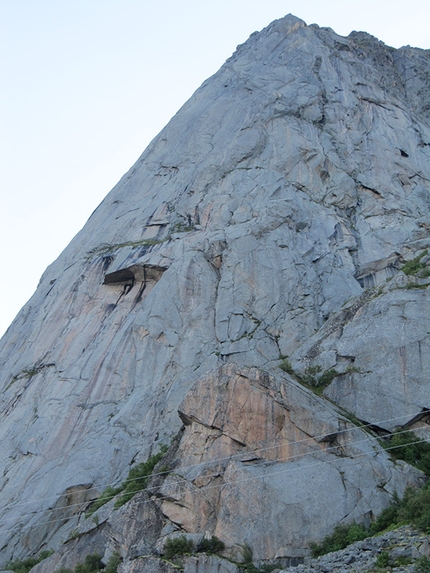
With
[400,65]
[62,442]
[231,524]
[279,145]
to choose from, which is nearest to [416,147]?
[279,145]

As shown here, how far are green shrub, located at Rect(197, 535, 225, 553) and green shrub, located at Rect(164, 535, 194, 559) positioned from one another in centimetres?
31

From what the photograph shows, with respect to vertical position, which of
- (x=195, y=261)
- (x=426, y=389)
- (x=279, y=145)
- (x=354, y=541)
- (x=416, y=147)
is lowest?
(x=354, y=541)

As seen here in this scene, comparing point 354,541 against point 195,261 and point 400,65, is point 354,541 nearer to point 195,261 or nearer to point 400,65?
point 195,261

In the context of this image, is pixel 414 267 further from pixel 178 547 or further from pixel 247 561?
pixel 178 547

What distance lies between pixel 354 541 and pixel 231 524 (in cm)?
438

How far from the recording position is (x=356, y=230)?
46.7 metres

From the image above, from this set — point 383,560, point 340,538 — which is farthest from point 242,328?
point 383,560

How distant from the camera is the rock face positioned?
2686 centimetres

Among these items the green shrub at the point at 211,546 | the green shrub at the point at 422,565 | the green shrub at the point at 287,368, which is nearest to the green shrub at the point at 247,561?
the green shrub at the point at 211,546

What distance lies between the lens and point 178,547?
2509cm

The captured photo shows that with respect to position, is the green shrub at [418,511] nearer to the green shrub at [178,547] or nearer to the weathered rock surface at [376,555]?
the weathered rock surface at [376,555]

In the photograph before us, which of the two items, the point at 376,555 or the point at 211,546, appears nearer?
the point at 376,555

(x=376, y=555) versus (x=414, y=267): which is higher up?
(x=414, y=267)

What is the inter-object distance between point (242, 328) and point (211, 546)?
50.0ft
